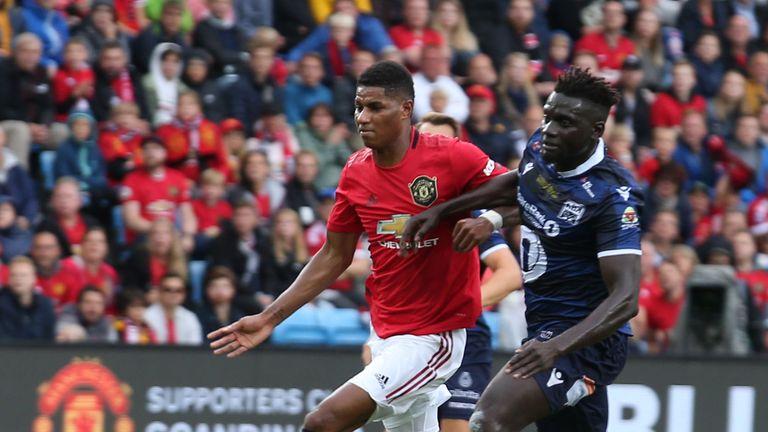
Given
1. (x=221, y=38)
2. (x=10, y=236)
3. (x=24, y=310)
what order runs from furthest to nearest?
(x=221, y=38), (x=10, y=236), (x=24, y=310)

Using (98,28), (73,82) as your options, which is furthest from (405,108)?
(98,28)

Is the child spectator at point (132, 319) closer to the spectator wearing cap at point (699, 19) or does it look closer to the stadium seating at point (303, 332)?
the stadium seating at point (303, 332)

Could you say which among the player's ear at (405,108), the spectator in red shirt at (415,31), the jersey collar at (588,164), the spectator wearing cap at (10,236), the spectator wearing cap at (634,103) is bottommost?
the jersey collar at (588,164)

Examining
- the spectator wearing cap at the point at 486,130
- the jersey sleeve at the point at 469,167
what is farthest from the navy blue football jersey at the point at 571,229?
the spectator wearing cap at the point at 486,130

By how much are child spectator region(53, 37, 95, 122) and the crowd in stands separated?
13mm

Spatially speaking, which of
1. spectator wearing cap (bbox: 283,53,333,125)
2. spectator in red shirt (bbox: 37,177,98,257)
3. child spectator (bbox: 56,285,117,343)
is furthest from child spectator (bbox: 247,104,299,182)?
child spectator (bbox: 56,285,117,343)

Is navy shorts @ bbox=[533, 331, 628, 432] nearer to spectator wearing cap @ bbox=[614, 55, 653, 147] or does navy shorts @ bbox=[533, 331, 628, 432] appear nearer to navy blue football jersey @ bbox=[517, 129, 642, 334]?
navy blue football jersey @ bbox=[517, 129, 642, 334]

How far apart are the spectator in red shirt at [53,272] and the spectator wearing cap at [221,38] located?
284 cm

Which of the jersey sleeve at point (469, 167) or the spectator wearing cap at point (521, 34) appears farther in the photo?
the spectator wearing cap at point (521, 34)

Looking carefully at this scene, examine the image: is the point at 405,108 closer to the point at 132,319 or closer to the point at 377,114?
the point at 377,114

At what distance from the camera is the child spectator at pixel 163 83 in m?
12.6

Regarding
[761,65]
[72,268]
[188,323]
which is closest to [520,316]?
Result: [188,323]

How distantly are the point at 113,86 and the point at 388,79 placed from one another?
6001 millimetres

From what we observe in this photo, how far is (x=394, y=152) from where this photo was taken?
7129 mm
